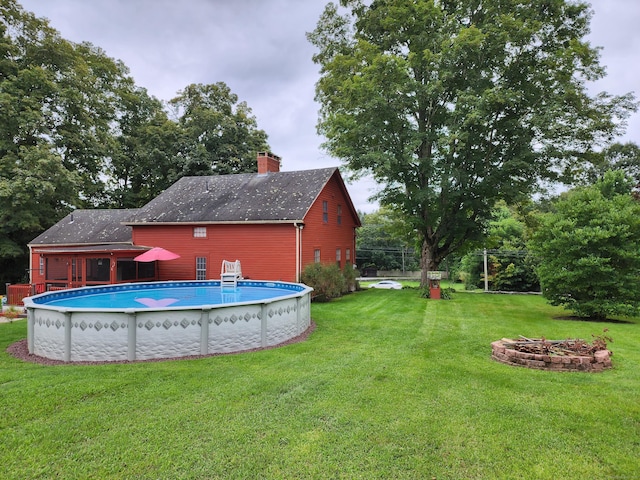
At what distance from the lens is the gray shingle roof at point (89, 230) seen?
2034 cm

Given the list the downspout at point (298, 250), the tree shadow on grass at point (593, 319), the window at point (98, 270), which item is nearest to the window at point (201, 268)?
the window at point (98, 270)

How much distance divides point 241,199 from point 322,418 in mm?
14954

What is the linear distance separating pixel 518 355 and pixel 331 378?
3.32 meters

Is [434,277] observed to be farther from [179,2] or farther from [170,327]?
[179,2]

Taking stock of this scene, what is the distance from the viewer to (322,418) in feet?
14.2

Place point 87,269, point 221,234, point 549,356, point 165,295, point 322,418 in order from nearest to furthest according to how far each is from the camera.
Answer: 1. point 322,418
2. point 549,356
3. point 165,295
4. point 221,234
5. point 87,269

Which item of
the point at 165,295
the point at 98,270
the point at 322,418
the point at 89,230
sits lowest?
the point at 322,418

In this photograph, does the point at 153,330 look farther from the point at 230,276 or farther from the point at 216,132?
the point at 216,132

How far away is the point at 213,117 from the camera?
3062 cm

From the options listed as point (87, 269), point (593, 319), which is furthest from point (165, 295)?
point (593, 319)

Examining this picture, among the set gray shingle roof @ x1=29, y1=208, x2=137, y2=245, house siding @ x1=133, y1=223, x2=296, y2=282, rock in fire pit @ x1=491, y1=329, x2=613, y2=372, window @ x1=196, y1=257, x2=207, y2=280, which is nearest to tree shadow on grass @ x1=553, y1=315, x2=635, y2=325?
rock in fire pit @ x1=491, y1=329, x2=613, y2=372

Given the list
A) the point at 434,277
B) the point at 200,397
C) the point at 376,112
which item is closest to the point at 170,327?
the point at 200,397

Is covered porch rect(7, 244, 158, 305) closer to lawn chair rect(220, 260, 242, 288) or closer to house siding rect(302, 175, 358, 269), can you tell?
lawn chair rect(220, 260, 242, 288)

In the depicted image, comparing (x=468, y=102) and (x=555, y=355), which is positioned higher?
(x=468, y=102)
